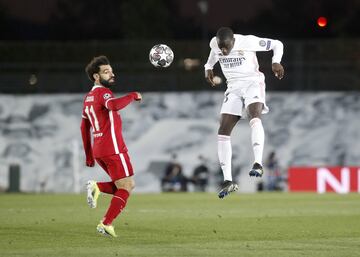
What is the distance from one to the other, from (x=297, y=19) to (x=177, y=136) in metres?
40.0

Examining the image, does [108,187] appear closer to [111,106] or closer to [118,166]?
[118,166]

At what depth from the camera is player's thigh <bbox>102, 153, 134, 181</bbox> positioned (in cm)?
1334

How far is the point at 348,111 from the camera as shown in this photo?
128 feet

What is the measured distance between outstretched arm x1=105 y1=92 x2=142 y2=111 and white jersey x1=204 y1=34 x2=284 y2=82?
104 inches

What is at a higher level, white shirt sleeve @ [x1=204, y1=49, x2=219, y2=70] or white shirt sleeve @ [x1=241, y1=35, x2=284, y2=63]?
white shirt sleeve @ [x1=241, y1=35, x2=284, y2=63]

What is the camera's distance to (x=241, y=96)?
15.2 meters

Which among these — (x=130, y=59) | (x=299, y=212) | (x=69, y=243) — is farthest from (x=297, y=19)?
(x=69, y=243)

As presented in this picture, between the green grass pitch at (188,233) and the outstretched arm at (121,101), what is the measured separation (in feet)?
6.03

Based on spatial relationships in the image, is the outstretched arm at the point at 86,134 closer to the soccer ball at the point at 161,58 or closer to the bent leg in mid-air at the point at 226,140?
the soccer ball at the point at 161,58

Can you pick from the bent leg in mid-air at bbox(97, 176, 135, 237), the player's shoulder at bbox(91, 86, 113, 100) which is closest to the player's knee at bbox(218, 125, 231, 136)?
the bent leg in mid-air at bbox(97, 176, 135, 237)

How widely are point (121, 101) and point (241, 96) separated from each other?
2880 mm

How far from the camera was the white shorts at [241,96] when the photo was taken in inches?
593

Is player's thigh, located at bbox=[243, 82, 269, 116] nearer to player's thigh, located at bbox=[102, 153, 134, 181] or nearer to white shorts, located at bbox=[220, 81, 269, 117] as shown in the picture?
white shorts, located at bbox=[220, 81, 269, 117]

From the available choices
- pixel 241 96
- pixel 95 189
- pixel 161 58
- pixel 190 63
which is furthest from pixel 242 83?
pixel 190 63
